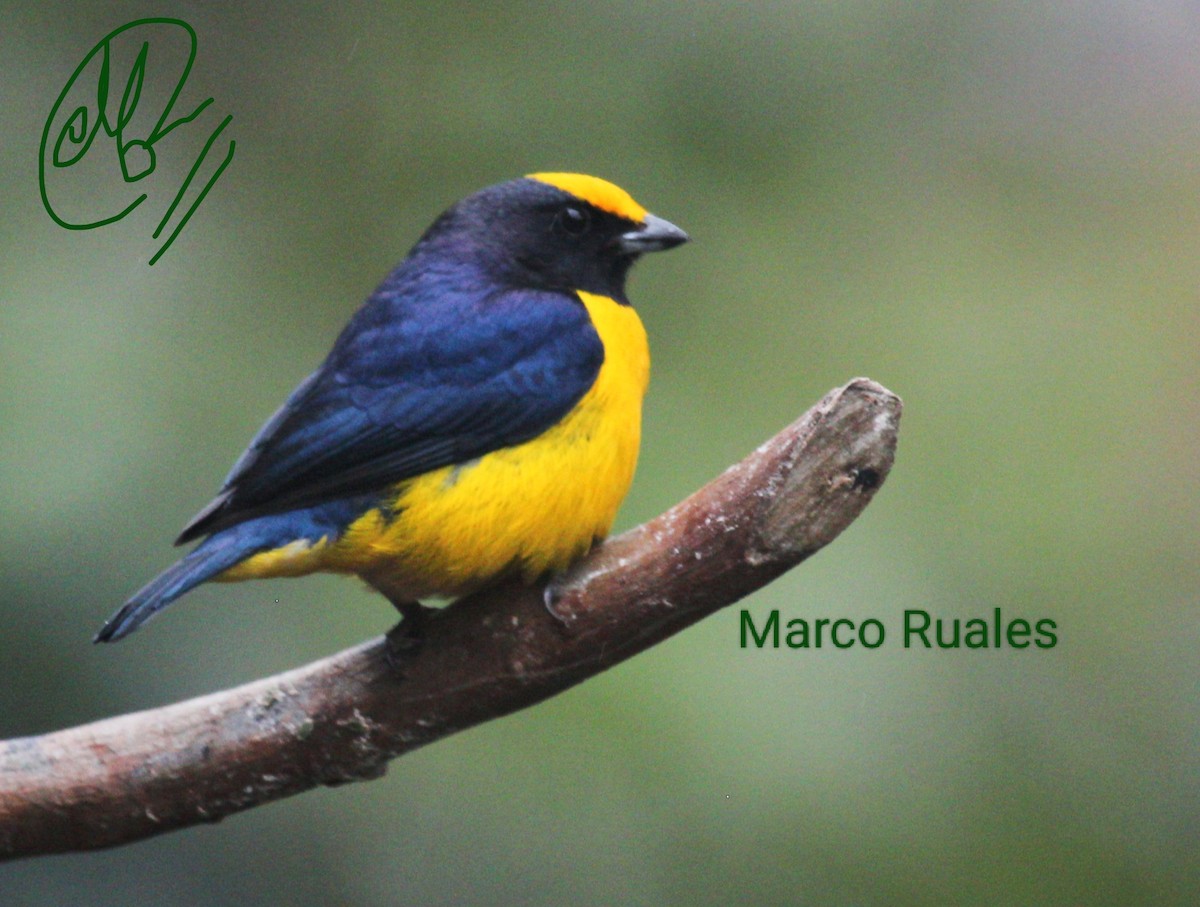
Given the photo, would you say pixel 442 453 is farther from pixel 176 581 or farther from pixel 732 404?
pixel 732 404

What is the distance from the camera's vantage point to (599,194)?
3430 millimetres

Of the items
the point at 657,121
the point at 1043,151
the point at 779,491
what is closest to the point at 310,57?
the point at 657,121

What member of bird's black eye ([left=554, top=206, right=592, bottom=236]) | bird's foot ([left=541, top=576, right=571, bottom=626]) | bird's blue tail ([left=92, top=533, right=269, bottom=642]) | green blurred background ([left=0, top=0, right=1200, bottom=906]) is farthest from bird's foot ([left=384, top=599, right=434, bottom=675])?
bird's black eye ([left=554, top=206, right=592, bottom=236])

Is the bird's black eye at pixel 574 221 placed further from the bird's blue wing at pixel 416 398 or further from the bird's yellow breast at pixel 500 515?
the bird's yellow breast at pixel 500 515

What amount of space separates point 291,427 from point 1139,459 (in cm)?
241

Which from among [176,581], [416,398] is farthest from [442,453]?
[176,581]

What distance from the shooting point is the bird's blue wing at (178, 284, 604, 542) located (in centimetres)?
293

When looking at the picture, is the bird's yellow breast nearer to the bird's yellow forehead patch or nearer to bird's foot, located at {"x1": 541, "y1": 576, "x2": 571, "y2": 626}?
bird's foot, located at {"x1": 541, "y1": 576, "x2": 571, "y2": 626}

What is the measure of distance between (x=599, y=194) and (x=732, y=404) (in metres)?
0.84

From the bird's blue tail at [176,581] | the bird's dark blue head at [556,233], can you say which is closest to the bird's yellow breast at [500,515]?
the bird's blue tail at [176,581]

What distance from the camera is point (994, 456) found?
4.09m

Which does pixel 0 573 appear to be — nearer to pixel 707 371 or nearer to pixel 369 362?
pixel 369 362

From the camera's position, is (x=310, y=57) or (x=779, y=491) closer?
(x=779, y=491)

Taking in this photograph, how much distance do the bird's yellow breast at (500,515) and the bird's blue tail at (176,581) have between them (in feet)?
0.41
